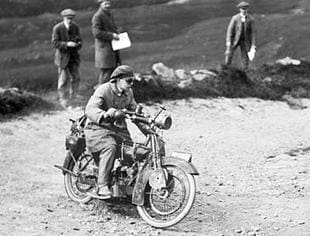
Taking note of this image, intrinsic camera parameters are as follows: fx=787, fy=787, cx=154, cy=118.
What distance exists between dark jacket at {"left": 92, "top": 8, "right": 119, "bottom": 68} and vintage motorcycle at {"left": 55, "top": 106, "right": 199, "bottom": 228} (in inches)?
226

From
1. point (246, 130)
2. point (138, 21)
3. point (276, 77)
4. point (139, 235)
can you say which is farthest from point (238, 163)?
point (138, 21)

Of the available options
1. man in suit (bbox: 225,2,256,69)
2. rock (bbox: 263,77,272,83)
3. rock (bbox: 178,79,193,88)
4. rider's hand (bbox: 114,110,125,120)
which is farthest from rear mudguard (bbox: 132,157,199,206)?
rock (bbox: 263,77,272,83)

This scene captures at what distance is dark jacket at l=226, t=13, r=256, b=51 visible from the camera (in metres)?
17.2

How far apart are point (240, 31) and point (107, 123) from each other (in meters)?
8.85

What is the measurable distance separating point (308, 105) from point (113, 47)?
502 centimetres

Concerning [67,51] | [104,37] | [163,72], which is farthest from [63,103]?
[163,72]

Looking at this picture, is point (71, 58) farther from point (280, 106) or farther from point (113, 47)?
point (280, 106)

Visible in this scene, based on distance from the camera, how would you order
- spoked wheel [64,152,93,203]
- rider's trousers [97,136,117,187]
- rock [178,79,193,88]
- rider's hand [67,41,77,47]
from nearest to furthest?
rider's trousers [97,136,117,187]
spoked wheel [64,152,93,203]
rider's hand [67,41,77,47]
rock [178,79,193,88]

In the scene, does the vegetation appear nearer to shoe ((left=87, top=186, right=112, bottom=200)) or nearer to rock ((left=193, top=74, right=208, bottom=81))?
rock ((left=193, top=74, right=208, bottom=81))

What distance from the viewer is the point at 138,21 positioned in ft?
78.0

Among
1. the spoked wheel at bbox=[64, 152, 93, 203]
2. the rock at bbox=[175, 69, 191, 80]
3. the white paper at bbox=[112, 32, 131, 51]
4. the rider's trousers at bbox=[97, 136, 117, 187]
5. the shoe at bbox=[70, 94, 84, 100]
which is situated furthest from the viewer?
the rock at bbox=[175, 69, 191, 80]

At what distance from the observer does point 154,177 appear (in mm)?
8492

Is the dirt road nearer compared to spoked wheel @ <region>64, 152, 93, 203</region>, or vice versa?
the dirt road

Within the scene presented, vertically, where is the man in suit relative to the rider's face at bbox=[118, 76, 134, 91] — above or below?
above
